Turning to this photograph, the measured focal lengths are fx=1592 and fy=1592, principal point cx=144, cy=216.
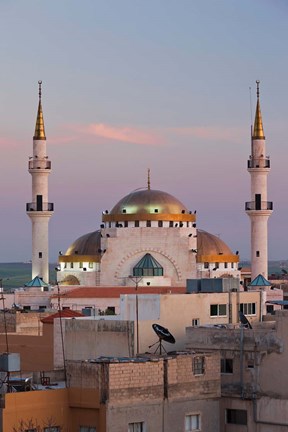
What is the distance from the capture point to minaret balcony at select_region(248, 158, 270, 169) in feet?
243

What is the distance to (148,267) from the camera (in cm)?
7175

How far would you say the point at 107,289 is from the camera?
219ft

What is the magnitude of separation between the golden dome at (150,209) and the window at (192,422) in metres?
45.8

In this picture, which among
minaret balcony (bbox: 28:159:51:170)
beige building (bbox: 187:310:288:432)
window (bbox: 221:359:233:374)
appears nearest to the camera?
beige building (bbox: 187:310:288:432)

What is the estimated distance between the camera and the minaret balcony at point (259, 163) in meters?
74.2

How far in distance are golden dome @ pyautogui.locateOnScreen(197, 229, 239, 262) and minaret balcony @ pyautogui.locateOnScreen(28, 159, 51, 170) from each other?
784 centimetres

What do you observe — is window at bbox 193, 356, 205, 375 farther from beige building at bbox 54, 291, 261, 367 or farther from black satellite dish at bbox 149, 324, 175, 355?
beige building at bbox 54, 291, 261, 367

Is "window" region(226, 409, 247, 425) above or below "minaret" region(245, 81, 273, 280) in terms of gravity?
below

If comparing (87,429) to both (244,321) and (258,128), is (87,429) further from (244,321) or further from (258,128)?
(258,128)

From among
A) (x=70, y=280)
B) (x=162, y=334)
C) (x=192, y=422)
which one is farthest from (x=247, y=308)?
(x=70, y=280)

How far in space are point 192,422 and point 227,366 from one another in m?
1.85

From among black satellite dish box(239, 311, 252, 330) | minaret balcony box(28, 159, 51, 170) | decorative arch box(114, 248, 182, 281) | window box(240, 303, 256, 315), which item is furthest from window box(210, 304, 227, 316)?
minaret balcony box(28, 159, 51, 170)

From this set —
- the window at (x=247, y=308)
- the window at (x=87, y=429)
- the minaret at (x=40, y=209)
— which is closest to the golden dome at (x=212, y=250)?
the minaret at (x=40, y=209)

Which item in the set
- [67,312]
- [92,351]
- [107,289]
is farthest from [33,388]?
[107,289]
